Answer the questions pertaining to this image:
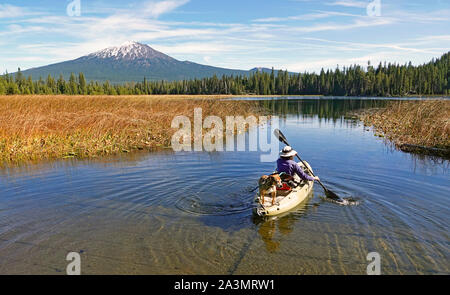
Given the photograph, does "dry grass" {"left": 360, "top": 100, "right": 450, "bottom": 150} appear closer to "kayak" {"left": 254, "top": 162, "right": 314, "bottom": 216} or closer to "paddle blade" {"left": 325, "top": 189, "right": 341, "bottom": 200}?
"paddle blade" {"left": 325, "top": 189, "right": 341, "bottom": 200}

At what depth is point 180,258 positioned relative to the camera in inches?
274

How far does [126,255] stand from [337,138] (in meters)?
20.6

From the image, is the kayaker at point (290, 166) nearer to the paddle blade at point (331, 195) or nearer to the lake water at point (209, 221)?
the lake water at point (209, 221)

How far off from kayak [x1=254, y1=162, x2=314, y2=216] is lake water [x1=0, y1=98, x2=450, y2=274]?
347 millimetres

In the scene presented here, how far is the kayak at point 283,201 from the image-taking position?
8.59m

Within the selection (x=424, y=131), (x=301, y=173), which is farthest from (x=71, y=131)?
(x=424, y=131)

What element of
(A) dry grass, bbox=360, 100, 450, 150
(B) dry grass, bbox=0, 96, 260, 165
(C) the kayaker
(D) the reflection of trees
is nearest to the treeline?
(D) the reflection of trees

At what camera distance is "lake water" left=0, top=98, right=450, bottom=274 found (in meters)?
6.82

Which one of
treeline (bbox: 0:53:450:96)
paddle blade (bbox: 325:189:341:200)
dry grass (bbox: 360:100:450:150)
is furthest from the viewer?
treeline (bbox: 0:53:450:96)

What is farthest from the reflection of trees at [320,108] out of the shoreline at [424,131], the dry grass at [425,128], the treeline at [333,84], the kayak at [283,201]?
the treeline at [333,84]

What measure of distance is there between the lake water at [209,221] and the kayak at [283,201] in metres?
0.35

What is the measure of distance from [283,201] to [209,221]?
7.58 ft
